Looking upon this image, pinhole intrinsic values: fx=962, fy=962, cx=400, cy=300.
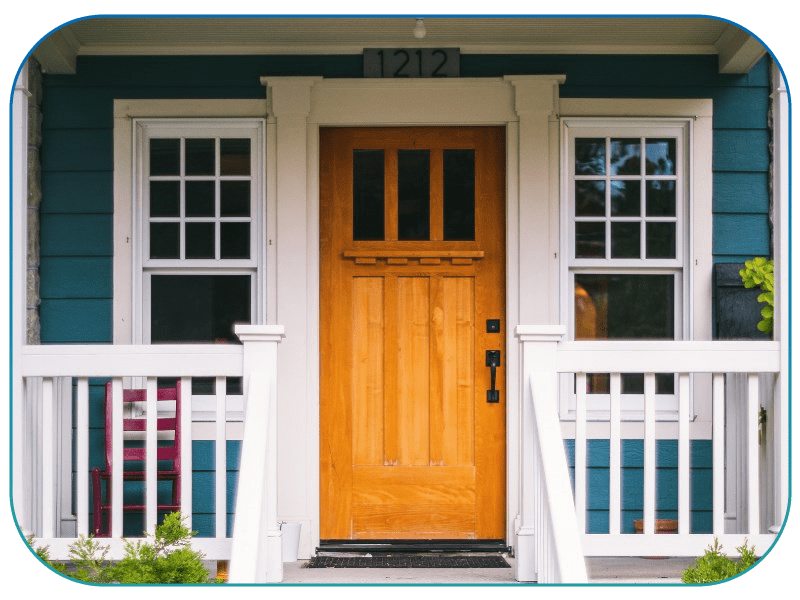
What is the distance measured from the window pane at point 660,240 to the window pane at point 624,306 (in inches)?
4.6

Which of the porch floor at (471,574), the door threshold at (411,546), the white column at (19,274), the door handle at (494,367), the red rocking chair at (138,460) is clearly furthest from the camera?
the door handle at (494,367)

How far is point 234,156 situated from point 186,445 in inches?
67.5

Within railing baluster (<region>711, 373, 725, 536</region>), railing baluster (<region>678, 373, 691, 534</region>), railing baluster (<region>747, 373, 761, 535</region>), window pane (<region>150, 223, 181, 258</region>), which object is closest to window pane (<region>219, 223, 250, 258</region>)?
window pane (<region>150, 223, 181, 258</region>)

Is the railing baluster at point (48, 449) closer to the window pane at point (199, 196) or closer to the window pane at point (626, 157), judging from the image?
the window pane at point (199, 196)

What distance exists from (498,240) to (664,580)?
180 centimetres

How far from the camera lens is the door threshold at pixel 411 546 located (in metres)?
4.72

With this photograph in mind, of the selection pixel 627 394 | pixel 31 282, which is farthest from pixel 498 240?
pixel 31 282

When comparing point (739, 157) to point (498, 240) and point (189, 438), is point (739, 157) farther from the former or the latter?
point (189, 438)

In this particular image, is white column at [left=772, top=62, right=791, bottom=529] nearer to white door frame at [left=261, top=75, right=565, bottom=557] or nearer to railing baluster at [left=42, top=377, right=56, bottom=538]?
white door frame at [left=261, top=75, right=565, bottom=557]

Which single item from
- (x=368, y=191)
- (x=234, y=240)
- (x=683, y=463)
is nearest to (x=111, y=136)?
(x=234, y=240)

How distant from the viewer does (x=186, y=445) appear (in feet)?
12.3

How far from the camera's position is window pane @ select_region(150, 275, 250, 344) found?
16.0 feet

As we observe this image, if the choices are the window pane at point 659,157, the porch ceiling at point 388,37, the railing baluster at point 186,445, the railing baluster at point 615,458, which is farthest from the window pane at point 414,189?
the railing baluster at point 186,445

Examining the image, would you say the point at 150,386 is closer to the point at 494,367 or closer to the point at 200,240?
the point at 200,240
